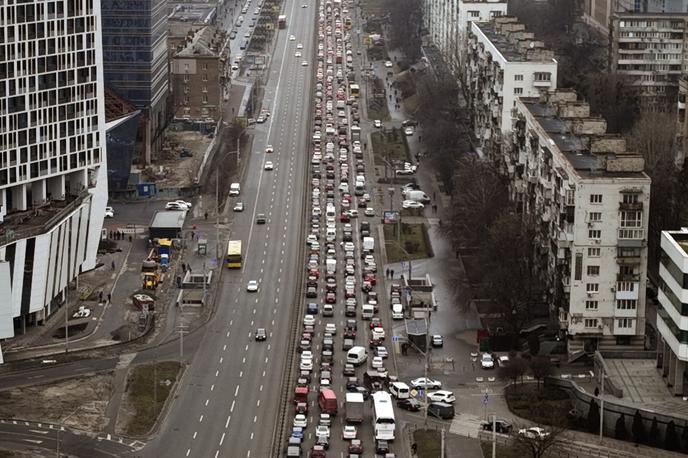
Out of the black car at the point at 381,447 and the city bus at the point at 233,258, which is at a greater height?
the city bus at the point at 233,258

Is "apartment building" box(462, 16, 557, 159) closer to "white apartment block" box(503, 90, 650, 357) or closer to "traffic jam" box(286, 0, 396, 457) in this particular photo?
"traffic jam" box(286, 0, 396, 457)

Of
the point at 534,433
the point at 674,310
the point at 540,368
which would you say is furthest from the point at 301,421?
the point at 674,310

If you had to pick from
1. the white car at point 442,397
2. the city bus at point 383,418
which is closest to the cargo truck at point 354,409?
the city bus at point 383,418

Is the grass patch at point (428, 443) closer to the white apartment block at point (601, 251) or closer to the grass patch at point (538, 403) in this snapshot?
the grass patch at point (538, 403)

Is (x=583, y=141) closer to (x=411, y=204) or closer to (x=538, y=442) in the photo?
(x=538, y=442)

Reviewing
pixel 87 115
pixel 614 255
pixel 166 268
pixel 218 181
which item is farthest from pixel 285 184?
pixel 614 255

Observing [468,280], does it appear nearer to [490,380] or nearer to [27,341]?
[490,380]
